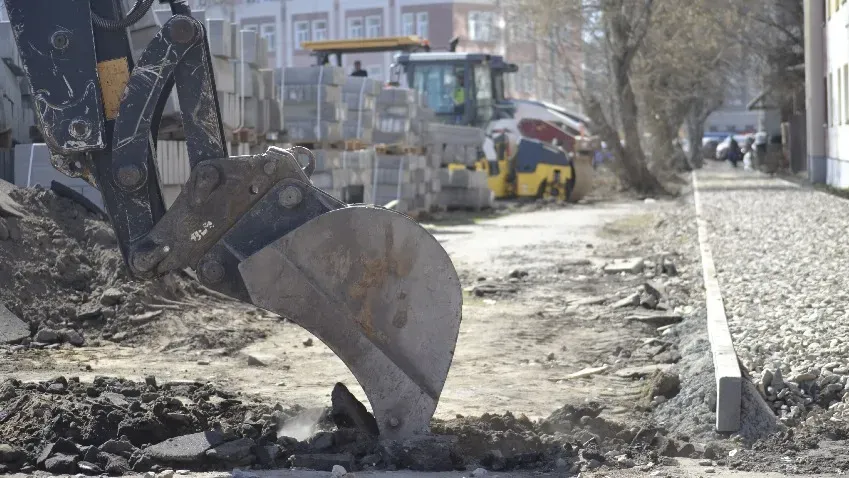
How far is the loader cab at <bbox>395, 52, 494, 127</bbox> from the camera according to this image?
100 ft

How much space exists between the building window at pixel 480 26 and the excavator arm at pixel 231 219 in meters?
63.5

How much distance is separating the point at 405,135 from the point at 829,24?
1637 centimetres

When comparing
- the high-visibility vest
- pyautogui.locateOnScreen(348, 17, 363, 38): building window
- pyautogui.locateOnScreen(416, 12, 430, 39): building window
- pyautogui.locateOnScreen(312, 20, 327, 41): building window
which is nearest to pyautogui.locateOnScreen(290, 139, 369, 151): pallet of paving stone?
the high-visibility vest

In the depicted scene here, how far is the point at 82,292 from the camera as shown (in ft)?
31.1

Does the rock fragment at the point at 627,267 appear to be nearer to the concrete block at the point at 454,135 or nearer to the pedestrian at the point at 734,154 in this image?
the concrete block at the point at 454,135

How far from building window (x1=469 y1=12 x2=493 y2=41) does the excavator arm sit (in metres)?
63.5

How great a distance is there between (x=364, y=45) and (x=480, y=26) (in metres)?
42.8

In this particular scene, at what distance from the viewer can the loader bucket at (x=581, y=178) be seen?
3206 cm

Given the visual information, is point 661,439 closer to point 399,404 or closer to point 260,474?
point 399,404

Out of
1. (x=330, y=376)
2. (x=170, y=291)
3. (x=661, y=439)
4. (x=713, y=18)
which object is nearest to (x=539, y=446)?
(x=661, y=439)

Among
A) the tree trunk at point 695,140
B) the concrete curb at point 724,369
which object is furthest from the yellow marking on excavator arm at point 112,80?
the tree trunk at point 695,140

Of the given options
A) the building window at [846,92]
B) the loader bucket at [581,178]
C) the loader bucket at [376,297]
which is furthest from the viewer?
the loader bucket at [581,178]

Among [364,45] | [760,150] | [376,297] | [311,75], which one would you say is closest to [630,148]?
[364,45]

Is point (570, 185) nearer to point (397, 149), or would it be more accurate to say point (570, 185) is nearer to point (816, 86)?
point (816, 86)
